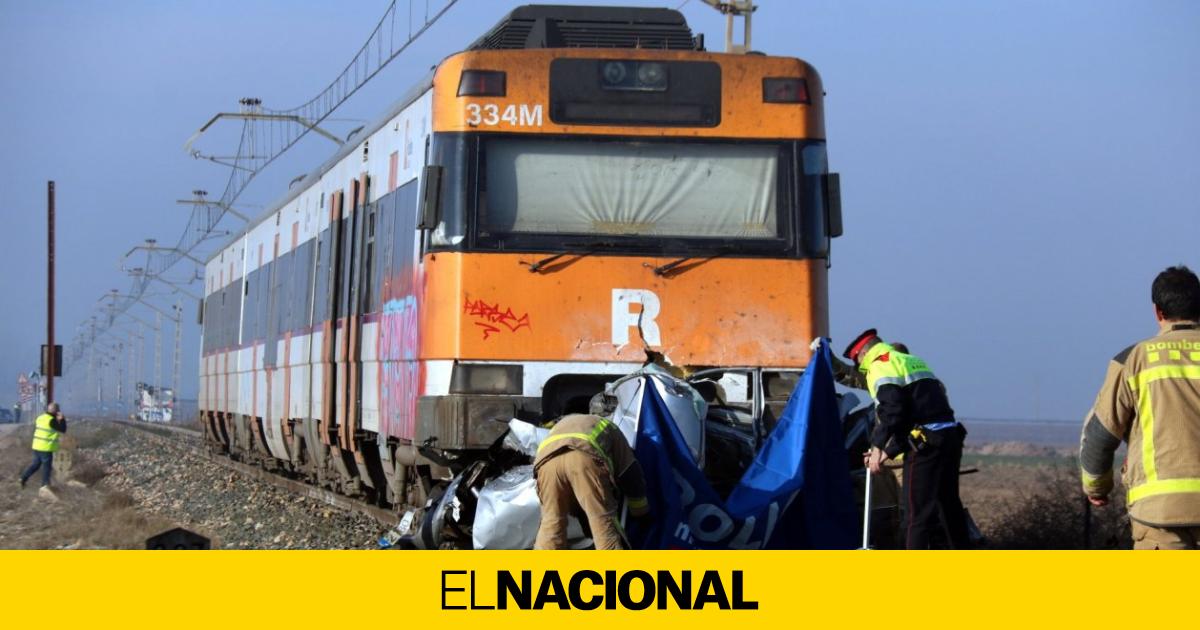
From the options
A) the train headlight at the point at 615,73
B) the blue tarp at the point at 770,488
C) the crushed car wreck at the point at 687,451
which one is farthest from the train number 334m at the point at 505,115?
the blue tarp at the point at 770,488

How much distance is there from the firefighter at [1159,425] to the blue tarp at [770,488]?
8.97 ft

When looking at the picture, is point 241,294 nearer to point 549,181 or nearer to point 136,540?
point 136,540

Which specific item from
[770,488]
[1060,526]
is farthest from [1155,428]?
[1060,526]

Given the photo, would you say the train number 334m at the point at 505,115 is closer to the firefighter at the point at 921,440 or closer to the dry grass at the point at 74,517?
the firefighter at the point at 921,440

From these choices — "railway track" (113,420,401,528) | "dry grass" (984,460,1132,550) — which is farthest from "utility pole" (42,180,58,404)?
"dry grass" (984,460,1132,550)

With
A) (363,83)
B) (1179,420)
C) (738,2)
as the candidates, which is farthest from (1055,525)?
(363,83)

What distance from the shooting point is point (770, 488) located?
28.8 feet

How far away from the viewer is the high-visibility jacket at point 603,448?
7496 mm

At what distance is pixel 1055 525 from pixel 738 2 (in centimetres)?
1099

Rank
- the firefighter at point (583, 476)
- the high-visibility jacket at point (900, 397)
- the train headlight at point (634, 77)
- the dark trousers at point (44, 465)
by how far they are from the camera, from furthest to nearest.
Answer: the dark trousers at point (44, 465) → the train headlight at point (634, 77) → the high-visibility jacket at point (900, 397) → the firefighter at point (583, 476)

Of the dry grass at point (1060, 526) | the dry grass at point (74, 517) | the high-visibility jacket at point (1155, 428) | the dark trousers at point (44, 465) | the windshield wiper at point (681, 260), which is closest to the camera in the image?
the high-visibility jacket at point (1155, 428)

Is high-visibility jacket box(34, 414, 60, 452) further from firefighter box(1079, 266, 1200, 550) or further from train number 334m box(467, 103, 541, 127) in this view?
firefighter box(1079, 266, 1200, 550)
